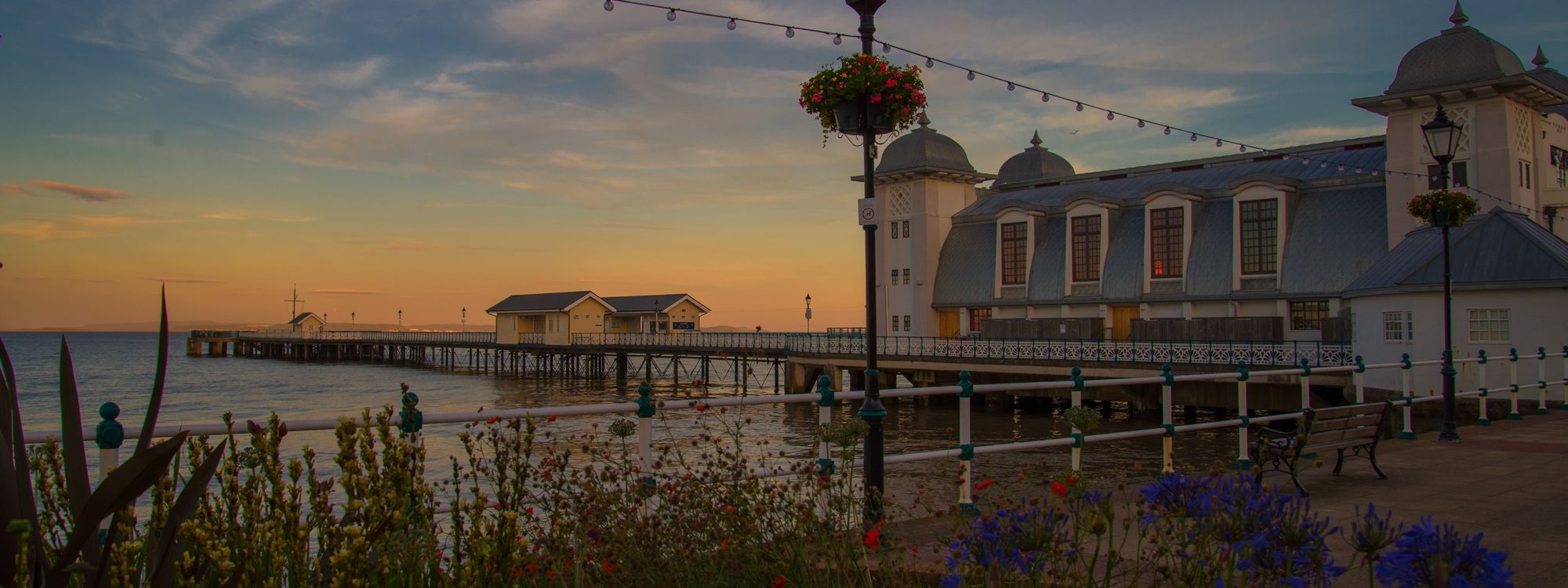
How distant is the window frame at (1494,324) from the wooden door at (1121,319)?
1610cm

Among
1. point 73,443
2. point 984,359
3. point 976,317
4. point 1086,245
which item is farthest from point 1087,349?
point 73,443

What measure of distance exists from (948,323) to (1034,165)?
55.6ft

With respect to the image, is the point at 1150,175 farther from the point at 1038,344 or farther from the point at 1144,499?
the point at 1144,499

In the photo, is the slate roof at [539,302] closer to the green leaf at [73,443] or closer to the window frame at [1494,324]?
the window frame at [1494,324]

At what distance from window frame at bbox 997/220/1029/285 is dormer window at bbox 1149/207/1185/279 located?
18.6 feet

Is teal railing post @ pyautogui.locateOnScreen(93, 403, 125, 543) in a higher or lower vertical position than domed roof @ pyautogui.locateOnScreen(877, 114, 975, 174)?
lower

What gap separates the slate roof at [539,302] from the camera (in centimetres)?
7506

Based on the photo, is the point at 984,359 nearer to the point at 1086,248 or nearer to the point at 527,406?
the point at 1086,248

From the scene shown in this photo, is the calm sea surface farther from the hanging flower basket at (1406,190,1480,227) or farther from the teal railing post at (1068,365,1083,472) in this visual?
the hanging flower basket at (1406,190,1480,227)

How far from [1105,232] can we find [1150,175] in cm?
592

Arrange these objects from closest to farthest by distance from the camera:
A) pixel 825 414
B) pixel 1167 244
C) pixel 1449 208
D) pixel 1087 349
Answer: pixel 825 414
pixel 1449 208
pixel 1087 349
pixel 1167 244

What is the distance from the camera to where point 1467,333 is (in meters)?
25.1

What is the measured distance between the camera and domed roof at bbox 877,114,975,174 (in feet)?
156

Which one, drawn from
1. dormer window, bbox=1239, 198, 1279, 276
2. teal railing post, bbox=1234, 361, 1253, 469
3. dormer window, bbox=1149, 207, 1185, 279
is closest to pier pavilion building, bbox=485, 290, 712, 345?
dormer window, bbox=1149, 207, 1185, 279
